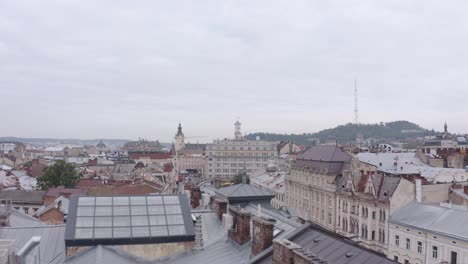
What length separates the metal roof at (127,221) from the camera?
62.8 feet

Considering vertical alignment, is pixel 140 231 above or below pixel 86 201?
below

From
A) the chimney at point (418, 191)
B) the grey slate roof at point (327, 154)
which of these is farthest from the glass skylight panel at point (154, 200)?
the grey slate roof at point (327, 154)

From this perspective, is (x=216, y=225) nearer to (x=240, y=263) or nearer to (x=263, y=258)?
(x=240, y=263)

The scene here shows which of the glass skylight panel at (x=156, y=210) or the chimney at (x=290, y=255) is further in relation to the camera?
the glass skylight panel at (x=156, y=210)

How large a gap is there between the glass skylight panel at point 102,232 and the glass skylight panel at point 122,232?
0.77ft

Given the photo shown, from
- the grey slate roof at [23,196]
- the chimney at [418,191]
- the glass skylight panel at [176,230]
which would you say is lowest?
the grey slate roof at [23,196]

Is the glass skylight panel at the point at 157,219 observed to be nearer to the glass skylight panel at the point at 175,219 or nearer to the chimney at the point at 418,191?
the glass skylight panel at the point at 175,219

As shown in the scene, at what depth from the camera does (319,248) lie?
50.0ft

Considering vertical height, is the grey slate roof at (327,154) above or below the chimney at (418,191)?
above

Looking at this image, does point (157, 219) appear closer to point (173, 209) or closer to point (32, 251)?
point (173, 209)

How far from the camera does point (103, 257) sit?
17.7m

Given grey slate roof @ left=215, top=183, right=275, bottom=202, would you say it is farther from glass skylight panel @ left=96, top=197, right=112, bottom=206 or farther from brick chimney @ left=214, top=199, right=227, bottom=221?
glass skylight panel @ left=96, top=197, right=112, bottom=206

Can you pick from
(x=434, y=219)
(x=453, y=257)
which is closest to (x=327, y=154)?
(x=434, y=219)

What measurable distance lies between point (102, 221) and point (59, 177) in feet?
201
